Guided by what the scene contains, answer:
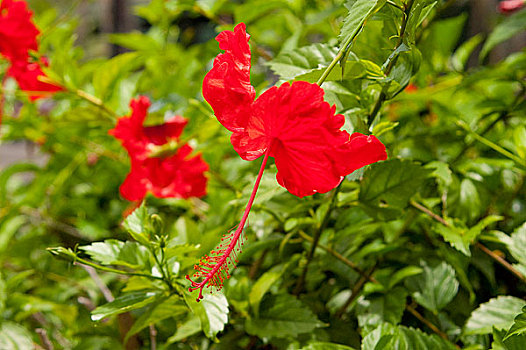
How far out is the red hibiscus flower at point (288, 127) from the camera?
288mm

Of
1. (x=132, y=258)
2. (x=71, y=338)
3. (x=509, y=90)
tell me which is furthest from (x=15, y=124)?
(x=509, y=90)

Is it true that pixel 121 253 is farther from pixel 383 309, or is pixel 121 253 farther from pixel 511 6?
pixel 511 6

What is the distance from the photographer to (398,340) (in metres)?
0.39

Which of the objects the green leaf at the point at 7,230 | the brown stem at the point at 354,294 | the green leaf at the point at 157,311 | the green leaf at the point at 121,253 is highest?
the green leaf at the point at 121,253

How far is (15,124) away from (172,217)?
0.38 meters

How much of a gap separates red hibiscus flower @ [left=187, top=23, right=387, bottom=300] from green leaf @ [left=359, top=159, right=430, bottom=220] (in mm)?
139

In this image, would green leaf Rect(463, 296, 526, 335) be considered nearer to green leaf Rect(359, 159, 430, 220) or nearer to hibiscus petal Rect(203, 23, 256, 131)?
green leaf Rect(359, 159, 430, 220)

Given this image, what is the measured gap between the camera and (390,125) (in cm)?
40

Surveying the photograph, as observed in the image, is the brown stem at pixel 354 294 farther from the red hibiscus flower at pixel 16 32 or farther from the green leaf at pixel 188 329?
the red hibiscus flower at pixel 16 32

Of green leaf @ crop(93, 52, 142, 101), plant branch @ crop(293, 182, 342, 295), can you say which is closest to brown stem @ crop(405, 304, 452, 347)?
plant branch @ crop(293, 182, 342, 295)

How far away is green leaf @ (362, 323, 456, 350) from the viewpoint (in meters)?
0.38

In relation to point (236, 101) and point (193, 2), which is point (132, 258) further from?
point (193, 2)

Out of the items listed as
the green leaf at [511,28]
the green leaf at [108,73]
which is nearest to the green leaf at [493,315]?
the green leaf at [511,28]

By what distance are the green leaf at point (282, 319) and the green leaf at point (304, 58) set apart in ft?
0.74
